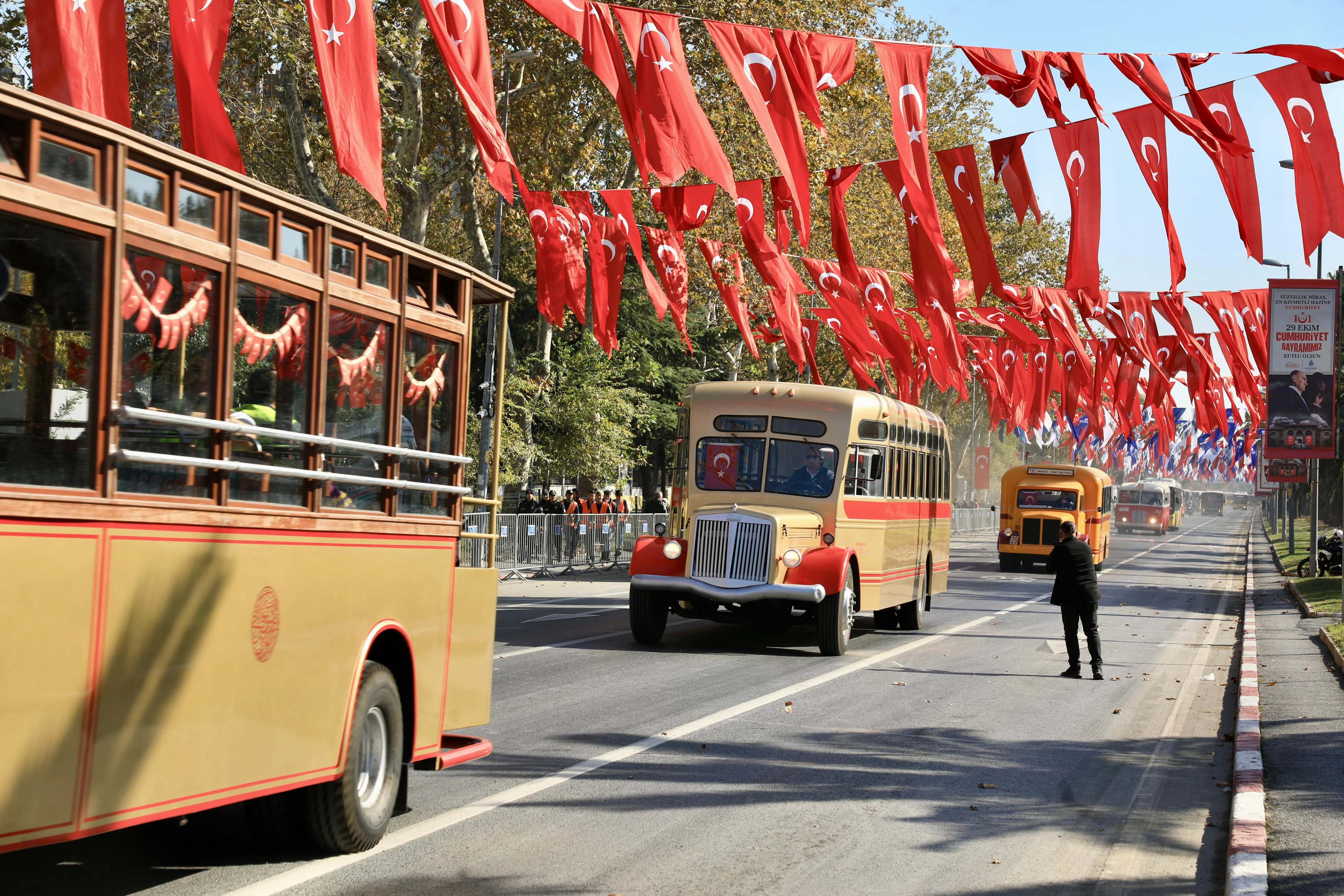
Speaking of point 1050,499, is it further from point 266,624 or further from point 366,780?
point 266,624

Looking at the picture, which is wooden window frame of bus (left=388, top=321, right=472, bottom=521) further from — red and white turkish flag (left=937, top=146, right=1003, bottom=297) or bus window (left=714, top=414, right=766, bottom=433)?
bus window (left=714, top=414, right=766, bottom=433)

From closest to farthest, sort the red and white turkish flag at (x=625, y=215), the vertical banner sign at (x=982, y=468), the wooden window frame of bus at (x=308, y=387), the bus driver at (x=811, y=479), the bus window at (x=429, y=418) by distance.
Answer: the wooden window frame of bus at (x=308, y=387) < the bus window at (x=429, y=418) < the bus driver at (x=811, y=479) < the red and white turkish flag at (x=625, y=215) < the vertical banner sign at (x=982, y=468)

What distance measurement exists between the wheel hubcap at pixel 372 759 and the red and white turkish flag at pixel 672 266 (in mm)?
16156

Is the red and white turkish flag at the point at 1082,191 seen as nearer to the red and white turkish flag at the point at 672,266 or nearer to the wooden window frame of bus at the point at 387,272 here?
the red and white turkish flag at the point at 672,266

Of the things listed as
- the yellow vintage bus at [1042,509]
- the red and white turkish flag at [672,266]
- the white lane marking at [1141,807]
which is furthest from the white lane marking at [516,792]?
the yellow vintage bus at [1042,509]

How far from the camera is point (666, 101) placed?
13.5 meters

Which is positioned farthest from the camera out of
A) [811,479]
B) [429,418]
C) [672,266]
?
[672,266]

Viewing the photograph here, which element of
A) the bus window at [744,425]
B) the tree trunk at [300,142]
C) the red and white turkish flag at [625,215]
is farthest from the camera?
the tree trunk at [300,142]

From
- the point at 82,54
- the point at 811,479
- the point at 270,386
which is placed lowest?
the point at 811,479

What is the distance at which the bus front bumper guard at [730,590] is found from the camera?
57.5 feet

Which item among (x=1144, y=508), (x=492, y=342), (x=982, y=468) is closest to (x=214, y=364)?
(x=492, y=342)

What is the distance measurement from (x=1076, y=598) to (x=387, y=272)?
11473 mm

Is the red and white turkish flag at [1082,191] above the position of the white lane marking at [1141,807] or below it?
above

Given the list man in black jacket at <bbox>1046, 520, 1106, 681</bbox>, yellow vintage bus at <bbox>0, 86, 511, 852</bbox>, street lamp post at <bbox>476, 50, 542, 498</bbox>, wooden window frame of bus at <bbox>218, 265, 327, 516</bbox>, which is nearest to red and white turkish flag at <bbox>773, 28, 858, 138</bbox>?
man in black jacket at <bbox>1046, 520, 1106, 681</bbox>
